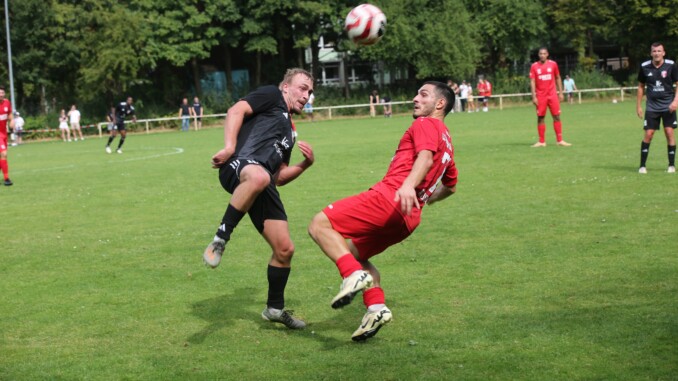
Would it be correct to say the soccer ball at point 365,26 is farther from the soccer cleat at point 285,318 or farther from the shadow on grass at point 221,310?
the soccer cleat at point 285,318

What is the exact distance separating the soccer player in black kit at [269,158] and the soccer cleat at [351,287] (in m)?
1.14

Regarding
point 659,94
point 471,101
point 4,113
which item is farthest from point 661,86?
point 471,101

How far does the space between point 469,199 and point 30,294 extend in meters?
7.49

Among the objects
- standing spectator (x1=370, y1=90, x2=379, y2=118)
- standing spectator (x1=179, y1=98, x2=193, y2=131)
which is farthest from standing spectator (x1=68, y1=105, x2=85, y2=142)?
→ standing spectator (x1=370, y1=90, x2=379, y2=118)

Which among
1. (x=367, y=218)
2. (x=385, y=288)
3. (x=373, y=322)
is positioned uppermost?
(x=367, y=218)

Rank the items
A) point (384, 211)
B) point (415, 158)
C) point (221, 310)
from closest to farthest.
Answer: point (384, 211), point (415, 158), point (221, 310)

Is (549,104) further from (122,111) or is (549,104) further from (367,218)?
(122,111)

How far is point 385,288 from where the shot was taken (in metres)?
8.07

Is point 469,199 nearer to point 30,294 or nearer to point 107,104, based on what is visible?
point 30,294

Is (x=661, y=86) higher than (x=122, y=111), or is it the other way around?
(x=122, y=111)

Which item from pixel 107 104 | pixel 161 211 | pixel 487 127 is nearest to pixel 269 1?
pixel 107 104

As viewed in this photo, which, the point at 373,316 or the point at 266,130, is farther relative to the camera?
the point at 266,130

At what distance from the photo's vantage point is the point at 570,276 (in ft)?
26.6

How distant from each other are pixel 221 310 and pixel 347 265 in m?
1.88
